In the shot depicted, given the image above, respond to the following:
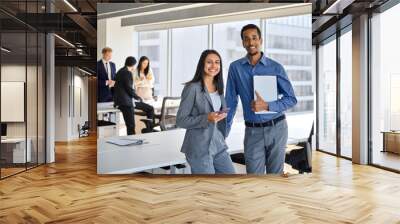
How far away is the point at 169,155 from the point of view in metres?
5.99

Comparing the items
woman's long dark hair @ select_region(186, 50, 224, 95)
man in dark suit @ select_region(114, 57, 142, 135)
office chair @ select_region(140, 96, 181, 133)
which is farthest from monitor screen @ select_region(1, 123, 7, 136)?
woman's long dark hair @ select_region(186, 50, 224, 95)

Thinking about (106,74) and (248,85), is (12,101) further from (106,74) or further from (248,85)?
(248,85)

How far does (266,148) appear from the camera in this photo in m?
6.00

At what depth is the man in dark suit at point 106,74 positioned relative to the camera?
611 cm

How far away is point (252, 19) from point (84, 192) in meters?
3.52

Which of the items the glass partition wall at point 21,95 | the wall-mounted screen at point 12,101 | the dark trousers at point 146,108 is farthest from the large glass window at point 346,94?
the wall-mounted screen at point 12,101

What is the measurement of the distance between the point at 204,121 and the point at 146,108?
942 mm

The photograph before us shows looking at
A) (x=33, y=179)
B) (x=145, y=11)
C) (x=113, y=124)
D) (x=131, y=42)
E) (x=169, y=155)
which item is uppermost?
(x=145, y=11)

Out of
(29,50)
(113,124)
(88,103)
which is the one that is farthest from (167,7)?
(88,103)

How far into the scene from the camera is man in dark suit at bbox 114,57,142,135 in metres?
6.06

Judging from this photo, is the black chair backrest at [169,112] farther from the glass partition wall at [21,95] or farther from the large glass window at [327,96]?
the large glass window at [327,96]

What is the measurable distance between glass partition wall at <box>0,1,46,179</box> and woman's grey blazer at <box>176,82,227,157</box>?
9.57 ft

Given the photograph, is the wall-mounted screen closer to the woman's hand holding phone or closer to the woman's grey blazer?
the woman's grey blazer

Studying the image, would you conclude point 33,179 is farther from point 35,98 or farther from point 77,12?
point 77,12
